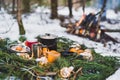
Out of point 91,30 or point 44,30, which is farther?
point 44,30

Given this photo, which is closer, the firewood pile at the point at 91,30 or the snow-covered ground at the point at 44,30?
the snow-covered ground at the point at 44,30

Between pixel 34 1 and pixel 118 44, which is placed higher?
pixel 34 1

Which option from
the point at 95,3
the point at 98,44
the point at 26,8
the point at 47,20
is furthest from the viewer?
the point at 95,3

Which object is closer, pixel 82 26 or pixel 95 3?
pixel 82 26

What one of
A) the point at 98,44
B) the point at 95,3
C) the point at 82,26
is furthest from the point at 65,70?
the point at 95,3

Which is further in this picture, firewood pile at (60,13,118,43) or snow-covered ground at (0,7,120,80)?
firewood pile at (60,13,118,43)

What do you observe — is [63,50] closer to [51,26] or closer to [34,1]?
[51,26]

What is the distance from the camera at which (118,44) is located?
1138 centimetres

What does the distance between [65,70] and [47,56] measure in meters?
0.79

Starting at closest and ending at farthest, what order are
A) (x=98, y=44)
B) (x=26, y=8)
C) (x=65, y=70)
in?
(x=65, y=70) → (x=98, y=44) → (x=26, y=8)

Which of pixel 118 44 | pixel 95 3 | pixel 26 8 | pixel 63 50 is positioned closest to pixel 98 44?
pixel 118 44

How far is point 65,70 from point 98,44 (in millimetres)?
4664

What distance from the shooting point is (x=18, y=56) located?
694cm

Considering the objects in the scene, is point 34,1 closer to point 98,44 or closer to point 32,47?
point 98,44
